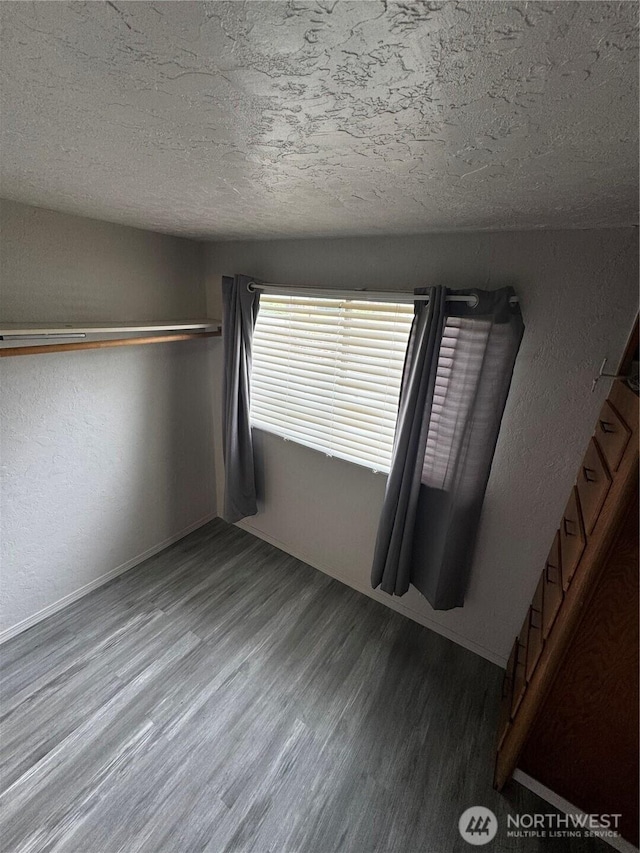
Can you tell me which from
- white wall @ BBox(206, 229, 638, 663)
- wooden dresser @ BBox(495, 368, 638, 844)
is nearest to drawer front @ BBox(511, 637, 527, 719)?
wooden dresser @ BBox(495, 368, 638, 844)

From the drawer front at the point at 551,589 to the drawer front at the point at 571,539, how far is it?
0.17 ft

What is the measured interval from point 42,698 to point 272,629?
1.06m

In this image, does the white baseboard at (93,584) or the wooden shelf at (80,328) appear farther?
the white baseboard at (93,584)

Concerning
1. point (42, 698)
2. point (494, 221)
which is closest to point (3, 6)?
point (494, 221)

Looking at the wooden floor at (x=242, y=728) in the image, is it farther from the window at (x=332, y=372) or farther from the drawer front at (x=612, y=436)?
the drawer front at (x=612, y=436)

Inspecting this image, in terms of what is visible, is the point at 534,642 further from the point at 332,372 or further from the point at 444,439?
the point at 332,372

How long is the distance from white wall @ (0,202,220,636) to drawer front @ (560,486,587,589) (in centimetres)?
218

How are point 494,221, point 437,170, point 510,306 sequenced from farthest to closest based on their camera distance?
point 510,306 < point 494,221 < point 437,170

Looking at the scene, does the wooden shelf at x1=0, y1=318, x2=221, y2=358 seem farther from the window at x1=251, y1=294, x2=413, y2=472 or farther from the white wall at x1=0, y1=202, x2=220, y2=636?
the window at x1=251, y1=294, x2=413, y2=472

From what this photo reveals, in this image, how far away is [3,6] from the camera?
36 centimetres

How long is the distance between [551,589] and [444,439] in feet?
2.25

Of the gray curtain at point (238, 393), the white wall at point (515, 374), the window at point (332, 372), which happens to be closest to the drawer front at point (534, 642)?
the white wall at point (515, 374)

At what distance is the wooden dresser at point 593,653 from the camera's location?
3.22 feet

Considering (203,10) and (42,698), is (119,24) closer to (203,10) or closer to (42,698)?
(203,10)
